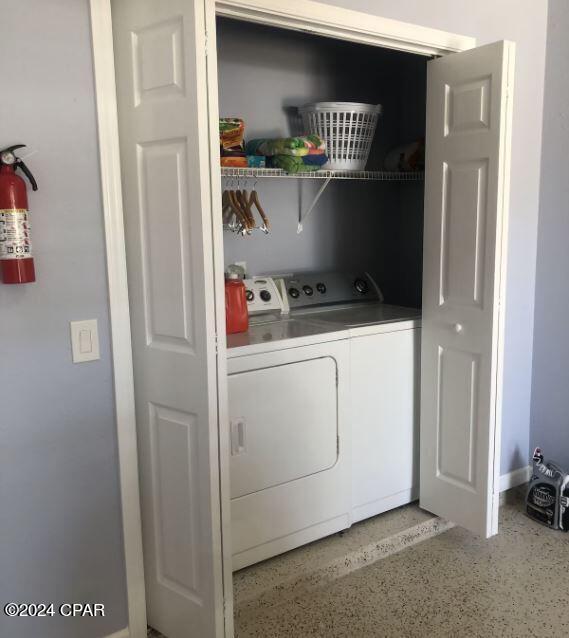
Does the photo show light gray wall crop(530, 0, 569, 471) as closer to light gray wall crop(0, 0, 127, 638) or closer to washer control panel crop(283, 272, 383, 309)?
washer control panel crop(283, 272, 383, 309)

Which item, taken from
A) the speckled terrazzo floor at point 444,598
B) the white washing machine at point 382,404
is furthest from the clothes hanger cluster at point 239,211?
the speckled terrazzo floor at point 444,598

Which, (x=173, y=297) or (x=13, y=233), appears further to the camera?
(x=173, y=297)

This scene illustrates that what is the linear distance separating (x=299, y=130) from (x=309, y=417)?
1364 mm

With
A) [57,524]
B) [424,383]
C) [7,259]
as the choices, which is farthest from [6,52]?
[424,383]

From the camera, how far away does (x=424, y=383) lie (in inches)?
108

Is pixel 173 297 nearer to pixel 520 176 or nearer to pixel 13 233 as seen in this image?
pixel 13 233

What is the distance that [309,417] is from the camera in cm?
246

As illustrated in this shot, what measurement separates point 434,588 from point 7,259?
1.88m

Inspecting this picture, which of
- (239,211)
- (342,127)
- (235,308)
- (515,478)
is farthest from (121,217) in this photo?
(515,478)

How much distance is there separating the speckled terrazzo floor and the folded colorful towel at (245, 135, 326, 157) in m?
1.69

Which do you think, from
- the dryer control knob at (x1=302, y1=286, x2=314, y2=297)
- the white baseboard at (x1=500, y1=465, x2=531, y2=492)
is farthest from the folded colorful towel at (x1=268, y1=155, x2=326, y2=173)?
the white baseboard at (x1=500, y1=465, x2=531, y2=492)

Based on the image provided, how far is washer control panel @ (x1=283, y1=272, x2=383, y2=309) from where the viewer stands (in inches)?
116

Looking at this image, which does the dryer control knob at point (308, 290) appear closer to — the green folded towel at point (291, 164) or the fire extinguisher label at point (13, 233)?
the green folded towel at point (291, 164)

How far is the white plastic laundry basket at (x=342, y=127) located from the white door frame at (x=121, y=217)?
465mm
